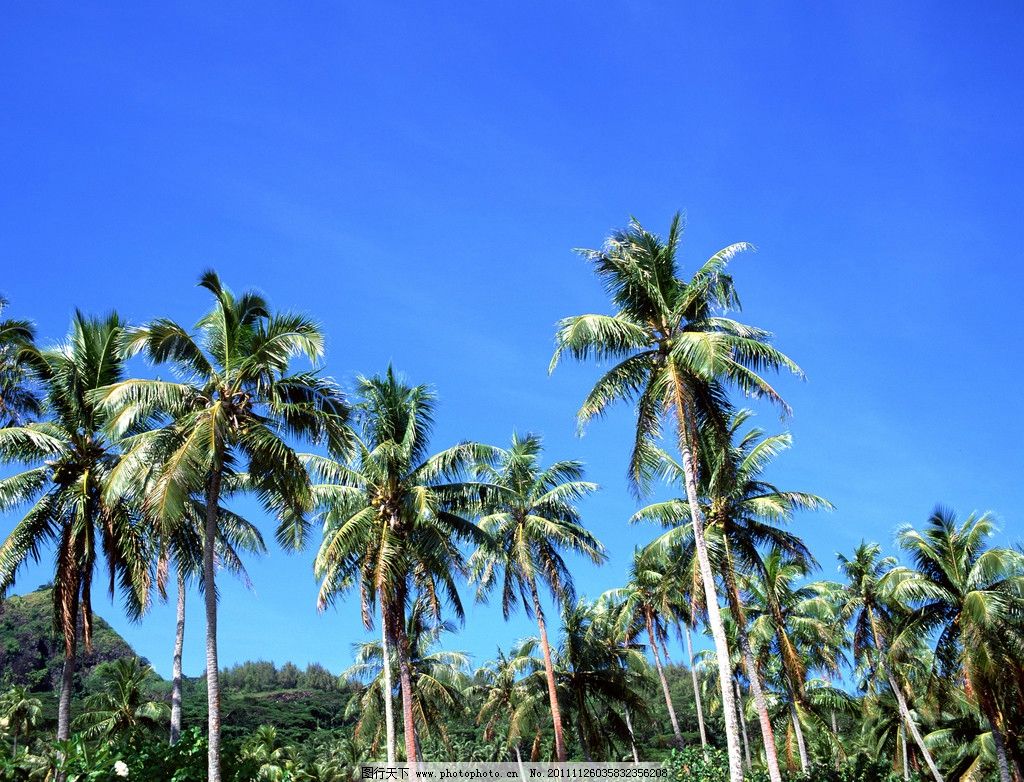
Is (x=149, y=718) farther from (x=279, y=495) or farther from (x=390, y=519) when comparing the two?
(x=279, y=495)

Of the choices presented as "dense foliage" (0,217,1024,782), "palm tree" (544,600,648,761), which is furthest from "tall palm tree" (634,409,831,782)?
"palm tree" (544,600,648,761)

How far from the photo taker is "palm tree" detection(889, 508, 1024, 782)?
2608 cm

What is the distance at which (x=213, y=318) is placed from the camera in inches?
691

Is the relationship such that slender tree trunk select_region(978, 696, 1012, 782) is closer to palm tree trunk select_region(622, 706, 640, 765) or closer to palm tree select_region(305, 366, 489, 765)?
palm tree trunk select_region(622, 706, 640, 765)

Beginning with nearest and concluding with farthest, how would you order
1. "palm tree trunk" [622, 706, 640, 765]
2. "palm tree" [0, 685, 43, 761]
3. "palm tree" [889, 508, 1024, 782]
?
"palm tree" [889, 508, 1024, 782] → "palm tree trunk" [622, 706, 640, 765] → "palm tree" [0, 685, 43, 761]

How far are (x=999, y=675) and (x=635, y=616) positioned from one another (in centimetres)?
1677

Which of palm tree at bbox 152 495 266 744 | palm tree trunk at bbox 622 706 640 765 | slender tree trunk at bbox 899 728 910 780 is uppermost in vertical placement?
palm tree at bbox 152 495 266 744

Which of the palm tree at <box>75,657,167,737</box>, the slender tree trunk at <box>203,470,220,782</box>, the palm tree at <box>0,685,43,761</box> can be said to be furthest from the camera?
the palm tree at <box>0,685,43,761</box>

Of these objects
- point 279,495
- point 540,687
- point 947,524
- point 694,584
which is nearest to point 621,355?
point 694,584

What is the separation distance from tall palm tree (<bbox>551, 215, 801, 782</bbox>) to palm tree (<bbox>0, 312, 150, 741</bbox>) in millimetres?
10347

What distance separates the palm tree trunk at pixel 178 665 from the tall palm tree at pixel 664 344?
12332 mm

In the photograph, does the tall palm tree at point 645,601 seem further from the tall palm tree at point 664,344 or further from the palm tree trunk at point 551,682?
the tall palm tree at point 664,344

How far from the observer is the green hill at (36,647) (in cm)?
9275

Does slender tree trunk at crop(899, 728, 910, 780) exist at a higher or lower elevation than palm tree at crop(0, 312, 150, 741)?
lower
